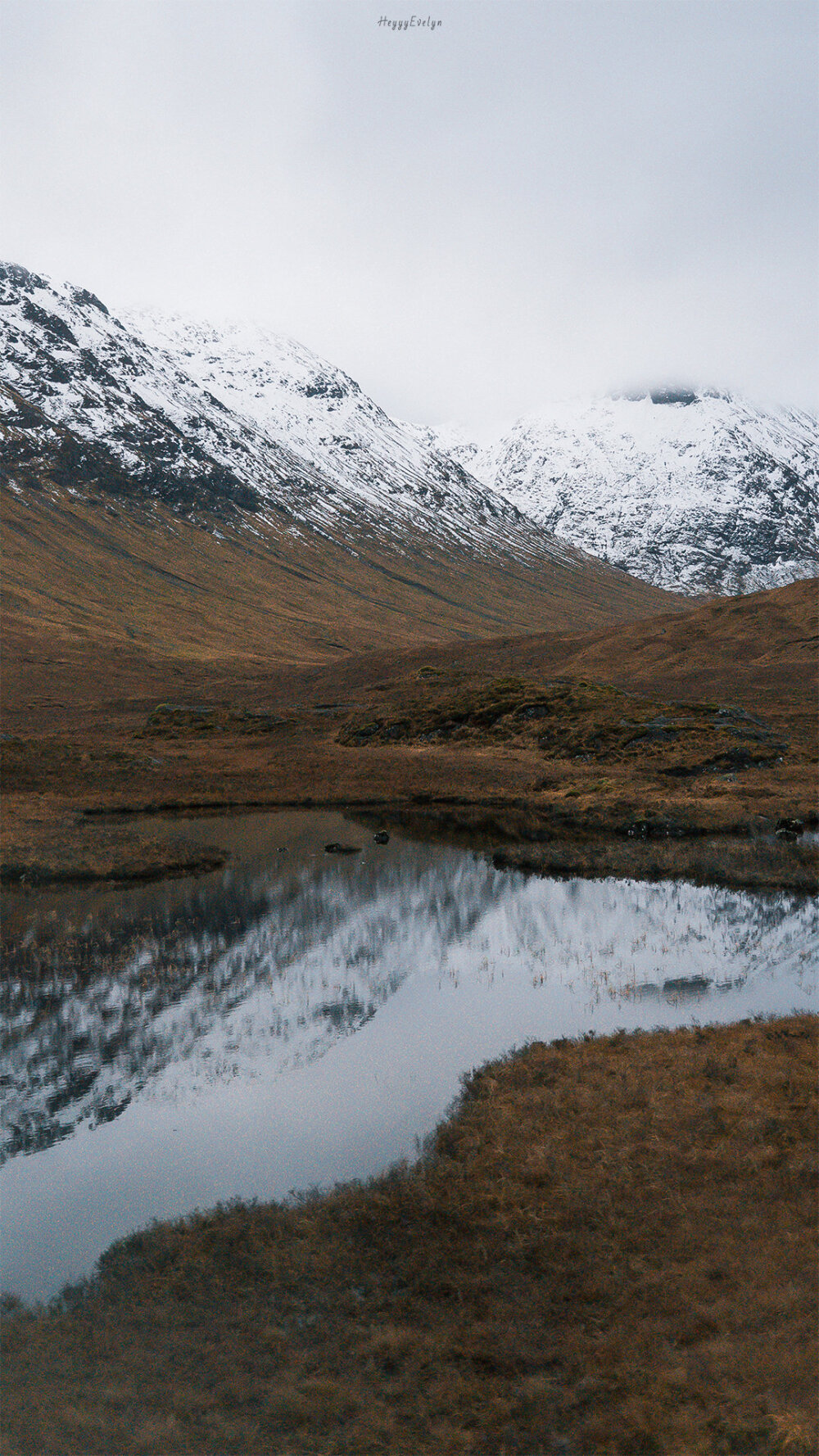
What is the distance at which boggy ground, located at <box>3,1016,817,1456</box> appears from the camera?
8.79 m

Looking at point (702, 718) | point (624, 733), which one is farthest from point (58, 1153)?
point (702, 718)

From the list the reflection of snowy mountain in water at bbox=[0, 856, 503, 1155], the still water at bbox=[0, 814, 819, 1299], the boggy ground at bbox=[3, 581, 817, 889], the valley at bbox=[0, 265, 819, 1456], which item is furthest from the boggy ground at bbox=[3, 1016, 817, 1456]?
the boggy ground at bbox=[3, 581, 817, 889]

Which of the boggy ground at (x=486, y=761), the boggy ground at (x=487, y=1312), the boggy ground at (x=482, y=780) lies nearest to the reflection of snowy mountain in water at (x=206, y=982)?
the boggy ground at (x=487, y=1312)

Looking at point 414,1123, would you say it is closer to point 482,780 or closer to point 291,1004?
point 291,1004

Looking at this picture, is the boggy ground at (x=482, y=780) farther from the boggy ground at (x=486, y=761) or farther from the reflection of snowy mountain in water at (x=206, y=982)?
the reflection of snowy mountain in water at (x=206, y=982)

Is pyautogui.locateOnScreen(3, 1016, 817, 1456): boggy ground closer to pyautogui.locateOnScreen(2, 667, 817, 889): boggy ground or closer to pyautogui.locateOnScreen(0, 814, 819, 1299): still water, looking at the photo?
pyautogui.locateOnScreen(0, 814, 819, 1299): still water

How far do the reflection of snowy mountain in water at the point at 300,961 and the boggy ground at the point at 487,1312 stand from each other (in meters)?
5.50

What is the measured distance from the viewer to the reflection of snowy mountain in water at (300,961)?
1816cm

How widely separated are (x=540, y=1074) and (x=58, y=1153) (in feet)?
27.5

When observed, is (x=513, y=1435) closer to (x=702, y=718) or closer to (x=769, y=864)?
(x=769, y=864)

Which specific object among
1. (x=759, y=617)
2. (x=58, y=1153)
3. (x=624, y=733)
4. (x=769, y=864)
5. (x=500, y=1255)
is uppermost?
(x=759, y=617)

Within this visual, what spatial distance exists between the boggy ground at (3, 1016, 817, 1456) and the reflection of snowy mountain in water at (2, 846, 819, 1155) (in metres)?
5.50

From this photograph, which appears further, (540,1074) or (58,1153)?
(540,1074)

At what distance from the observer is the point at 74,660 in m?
126
